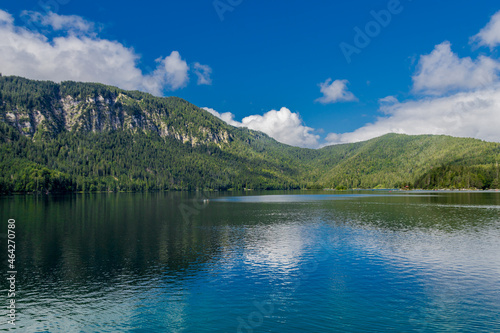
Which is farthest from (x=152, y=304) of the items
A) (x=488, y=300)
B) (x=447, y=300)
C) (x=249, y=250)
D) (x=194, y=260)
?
(x=488, y=300)

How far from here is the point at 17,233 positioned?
59719mm

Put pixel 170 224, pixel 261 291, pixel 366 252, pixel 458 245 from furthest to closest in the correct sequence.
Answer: pixel 170 224 → pixel 458 245 → pixel 366 252 → pixel 261 291

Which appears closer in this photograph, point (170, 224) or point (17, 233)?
point (17, 233)

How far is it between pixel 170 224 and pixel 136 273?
39239 millimetres

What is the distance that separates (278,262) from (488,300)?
2122 cm

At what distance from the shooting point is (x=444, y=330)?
2173 centimetres

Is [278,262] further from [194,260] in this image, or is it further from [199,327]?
[199,327]

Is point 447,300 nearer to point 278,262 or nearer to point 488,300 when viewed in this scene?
point 488,300

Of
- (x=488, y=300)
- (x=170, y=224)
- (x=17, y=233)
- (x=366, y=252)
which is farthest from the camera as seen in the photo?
(x=170, y=224)

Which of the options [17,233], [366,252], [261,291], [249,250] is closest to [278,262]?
[249,250]

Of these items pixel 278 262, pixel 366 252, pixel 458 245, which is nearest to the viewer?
pixel 278 262

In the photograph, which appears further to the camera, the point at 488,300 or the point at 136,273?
the point at 136,273

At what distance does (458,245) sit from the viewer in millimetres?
48406

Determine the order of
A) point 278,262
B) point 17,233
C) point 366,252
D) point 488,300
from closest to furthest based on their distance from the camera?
point 488,300, point 278,262, point 366,252, point 17,233
